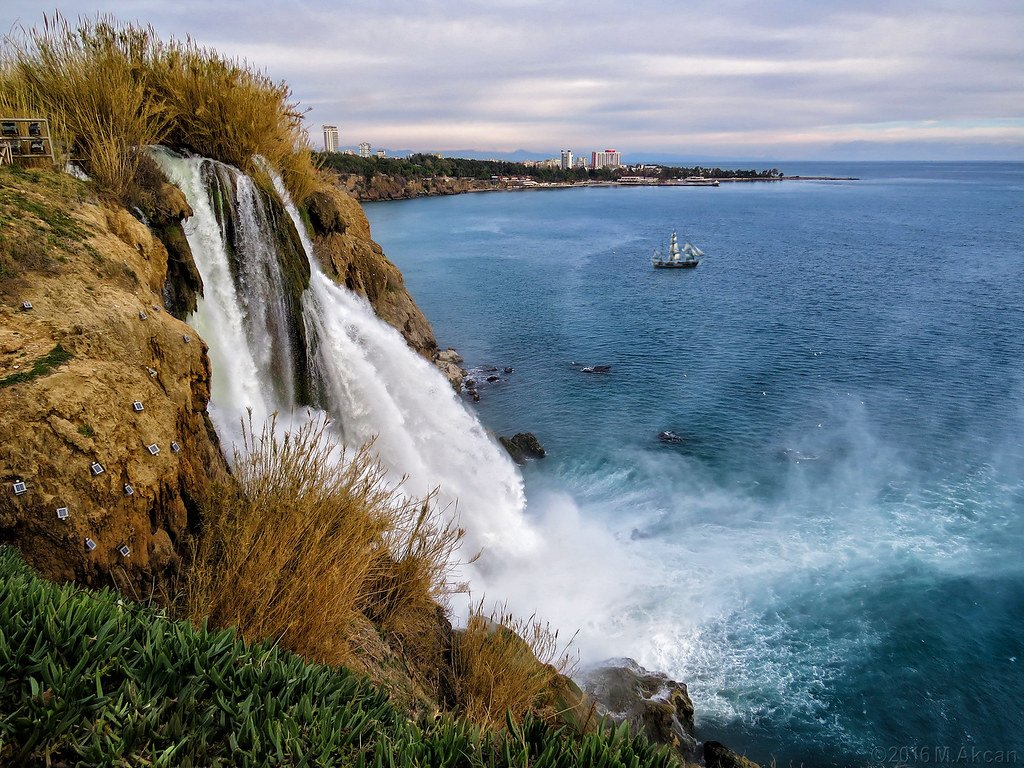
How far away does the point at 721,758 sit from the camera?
9.45 meters

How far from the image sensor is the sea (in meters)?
11.5

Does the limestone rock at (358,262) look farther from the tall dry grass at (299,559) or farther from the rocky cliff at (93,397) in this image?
the tall dry grass at (299,559)

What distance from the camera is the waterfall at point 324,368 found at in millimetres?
11234

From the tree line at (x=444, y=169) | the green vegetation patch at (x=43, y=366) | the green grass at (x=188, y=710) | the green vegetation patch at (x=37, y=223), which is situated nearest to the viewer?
the green grass at (x=188, y=710)

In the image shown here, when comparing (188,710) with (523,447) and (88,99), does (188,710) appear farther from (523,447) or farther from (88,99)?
(523,447)

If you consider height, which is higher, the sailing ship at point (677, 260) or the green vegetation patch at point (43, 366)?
the green vegetation patch at point (43, 366)

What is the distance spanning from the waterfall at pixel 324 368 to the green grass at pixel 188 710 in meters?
4.59

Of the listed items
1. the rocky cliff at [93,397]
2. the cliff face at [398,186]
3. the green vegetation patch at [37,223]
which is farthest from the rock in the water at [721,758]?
the cliff face at [398,186]

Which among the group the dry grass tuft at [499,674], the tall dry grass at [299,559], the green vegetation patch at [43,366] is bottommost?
the dry grass tuft at [499,674]

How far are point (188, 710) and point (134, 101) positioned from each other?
Result: 10724mm

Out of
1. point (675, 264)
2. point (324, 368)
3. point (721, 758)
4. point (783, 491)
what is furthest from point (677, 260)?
point (721, 758)

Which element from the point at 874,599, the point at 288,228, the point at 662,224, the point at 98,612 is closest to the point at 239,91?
the point at 288,228

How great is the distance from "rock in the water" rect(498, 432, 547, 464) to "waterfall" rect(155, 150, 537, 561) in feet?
2.21

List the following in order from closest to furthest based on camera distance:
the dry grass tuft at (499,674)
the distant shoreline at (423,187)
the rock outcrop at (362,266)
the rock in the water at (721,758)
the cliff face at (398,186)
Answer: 1. the dry grass tuft at (499,674)
2. the rock in the water at (721,758)
3. the rock outcrop at (362,266)
4. the cliff face at (398,186)
5. the distant shoreline at (423,187)
